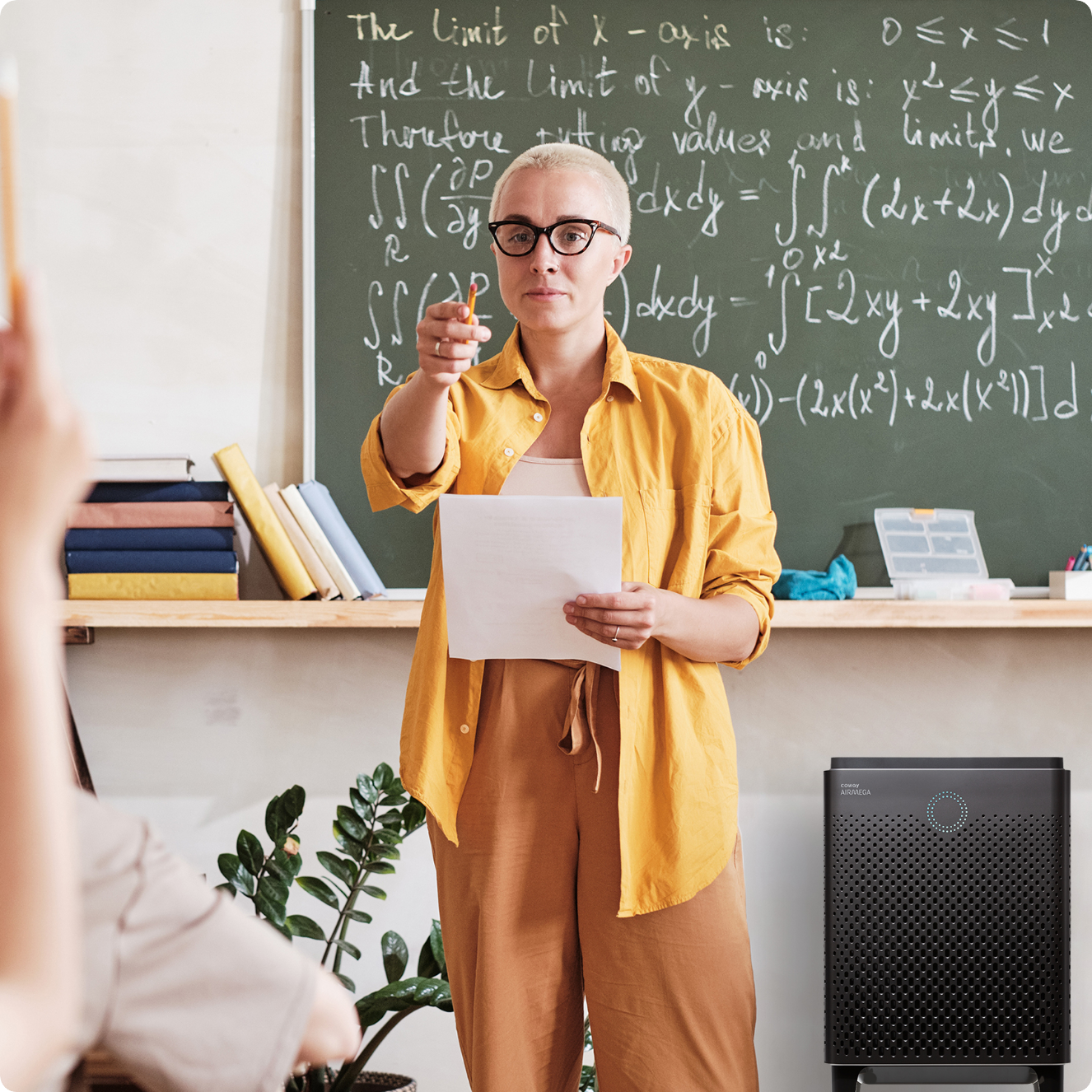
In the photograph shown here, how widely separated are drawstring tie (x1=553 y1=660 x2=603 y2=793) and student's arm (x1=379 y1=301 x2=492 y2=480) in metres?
0.30

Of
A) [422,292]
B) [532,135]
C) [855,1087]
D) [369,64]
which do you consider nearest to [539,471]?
[422,292]

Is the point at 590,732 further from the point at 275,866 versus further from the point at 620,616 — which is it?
the point at 275,866

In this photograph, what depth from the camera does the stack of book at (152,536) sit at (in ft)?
6.06

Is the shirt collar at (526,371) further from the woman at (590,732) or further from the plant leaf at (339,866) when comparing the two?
the plant leaf at (339,866)

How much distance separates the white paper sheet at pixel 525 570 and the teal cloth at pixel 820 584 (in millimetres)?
810

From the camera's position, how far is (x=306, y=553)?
6.18 ft

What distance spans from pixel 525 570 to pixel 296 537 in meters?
0.86

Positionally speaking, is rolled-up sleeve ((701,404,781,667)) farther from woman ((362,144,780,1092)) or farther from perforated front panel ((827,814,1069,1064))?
perforated front panel ((827,814,1069,1064))

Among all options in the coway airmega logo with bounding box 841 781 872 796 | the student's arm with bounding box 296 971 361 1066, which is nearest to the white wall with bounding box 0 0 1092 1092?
the coway airmega logo with bounding box 841 781 872 796

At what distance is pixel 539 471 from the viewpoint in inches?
49.3

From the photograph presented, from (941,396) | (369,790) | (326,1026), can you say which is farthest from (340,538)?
(326,1026)

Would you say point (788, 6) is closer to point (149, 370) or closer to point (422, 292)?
point (422, 292)

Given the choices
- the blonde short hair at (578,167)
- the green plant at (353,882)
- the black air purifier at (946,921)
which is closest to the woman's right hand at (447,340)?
the blonde short hair at (578,167)

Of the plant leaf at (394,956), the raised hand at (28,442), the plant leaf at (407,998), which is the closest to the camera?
the raised hand at (28,442)
